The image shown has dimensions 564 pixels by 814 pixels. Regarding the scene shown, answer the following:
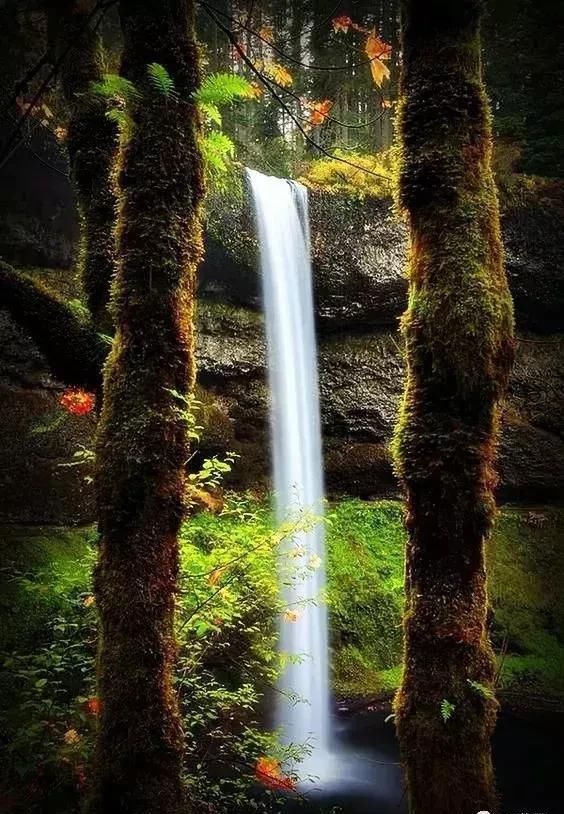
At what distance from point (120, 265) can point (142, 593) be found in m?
1.53

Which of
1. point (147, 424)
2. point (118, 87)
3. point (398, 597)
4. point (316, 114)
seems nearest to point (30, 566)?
point (398, 597)

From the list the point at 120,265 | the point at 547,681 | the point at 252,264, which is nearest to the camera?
the point at 120,265

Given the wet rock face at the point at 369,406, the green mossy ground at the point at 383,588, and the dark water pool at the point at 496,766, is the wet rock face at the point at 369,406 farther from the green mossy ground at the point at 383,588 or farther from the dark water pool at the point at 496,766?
the dark water pool at the point at 496,766

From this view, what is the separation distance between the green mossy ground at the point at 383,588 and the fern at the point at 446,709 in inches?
220

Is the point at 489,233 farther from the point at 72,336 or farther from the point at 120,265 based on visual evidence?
the point at 72,336

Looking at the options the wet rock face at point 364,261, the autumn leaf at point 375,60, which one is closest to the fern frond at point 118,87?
the autumn leaf at point 375,60

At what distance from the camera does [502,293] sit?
2658mm

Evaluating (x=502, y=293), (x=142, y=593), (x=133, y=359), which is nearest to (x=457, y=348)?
(x=502, y=293)

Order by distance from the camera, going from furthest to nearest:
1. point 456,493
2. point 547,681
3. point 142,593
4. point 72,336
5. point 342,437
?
point 342,437, point 547,681, point 72,336, point 142,593, point 456,493

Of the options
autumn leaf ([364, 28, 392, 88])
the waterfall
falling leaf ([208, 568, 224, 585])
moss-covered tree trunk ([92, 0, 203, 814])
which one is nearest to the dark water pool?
the waterfall

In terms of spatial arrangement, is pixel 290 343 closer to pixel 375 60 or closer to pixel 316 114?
pixel 316 114

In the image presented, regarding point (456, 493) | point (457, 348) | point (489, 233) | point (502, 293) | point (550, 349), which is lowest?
point (456, 493)

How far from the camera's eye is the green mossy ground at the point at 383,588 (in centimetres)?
795

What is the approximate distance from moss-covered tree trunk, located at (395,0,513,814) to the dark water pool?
371 cm
